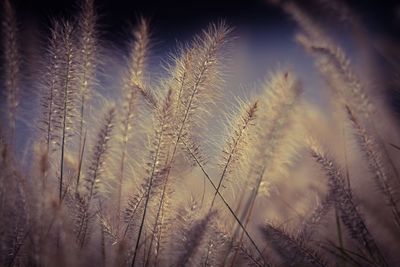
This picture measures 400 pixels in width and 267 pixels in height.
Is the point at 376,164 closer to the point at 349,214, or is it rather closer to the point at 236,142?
the point at 349,214

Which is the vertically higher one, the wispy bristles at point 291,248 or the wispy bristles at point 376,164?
the wispy bristles at point 376,164

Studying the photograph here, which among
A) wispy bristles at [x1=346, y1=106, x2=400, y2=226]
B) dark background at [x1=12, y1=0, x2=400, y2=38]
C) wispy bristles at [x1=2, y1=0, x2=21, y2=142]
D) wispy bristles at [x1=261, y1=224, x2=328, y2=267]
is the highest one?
dark background at [x1=12, y1=0, x2=400, y2=38]

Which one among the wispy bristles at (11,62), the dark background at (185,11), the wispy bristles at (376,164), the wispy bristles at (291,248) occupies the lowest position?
the wispy bristles at (291,248)

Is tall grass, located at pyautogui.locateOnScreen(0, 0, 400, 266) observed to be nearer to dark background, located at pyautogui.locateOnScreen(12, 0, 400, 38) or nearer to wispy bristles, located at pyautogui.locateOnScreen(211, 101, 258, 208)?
wispy bristles, located at pyautogui.locateOnScreen(211, 101, 258, 208)

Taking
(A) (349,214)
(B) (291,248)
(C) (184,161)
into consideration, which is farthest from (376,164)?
(C) (184,161)

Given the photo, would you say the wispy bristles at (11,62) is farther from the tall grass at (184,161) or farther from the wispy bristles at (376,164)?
the wispy bristles at (376,164)

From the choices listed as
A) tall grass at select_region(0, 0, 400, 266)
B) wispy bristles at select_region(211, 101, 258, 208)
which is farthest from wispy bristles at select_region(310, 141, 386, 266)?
wispy bristles at select_region(211, 101, 258, 208)

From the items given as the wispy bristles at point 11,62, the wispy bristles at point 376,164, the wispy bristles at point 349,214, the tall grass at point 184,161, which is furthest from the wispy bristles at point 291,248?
the wispy bristles at point 11,62

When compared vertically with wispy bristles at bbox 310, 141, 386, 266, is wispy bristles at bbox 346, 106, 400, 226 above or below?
above

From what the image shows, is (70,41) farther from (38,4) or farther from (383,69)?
(38,4)

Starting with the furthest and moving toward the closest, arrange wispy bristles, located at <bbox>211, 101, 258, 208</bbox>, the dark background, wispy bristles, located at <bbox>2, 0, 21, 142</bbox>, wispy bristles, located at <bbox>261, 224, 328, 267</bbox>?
the dark background < wispy bristles, located at <bbox>2, 0, 21, 142</bbox> < wispy bristles, located at <bbox>211, 101, 258, 208</bbox> < wispy bristles, located at <bbox>261, 224, 328, 267</bbox>
